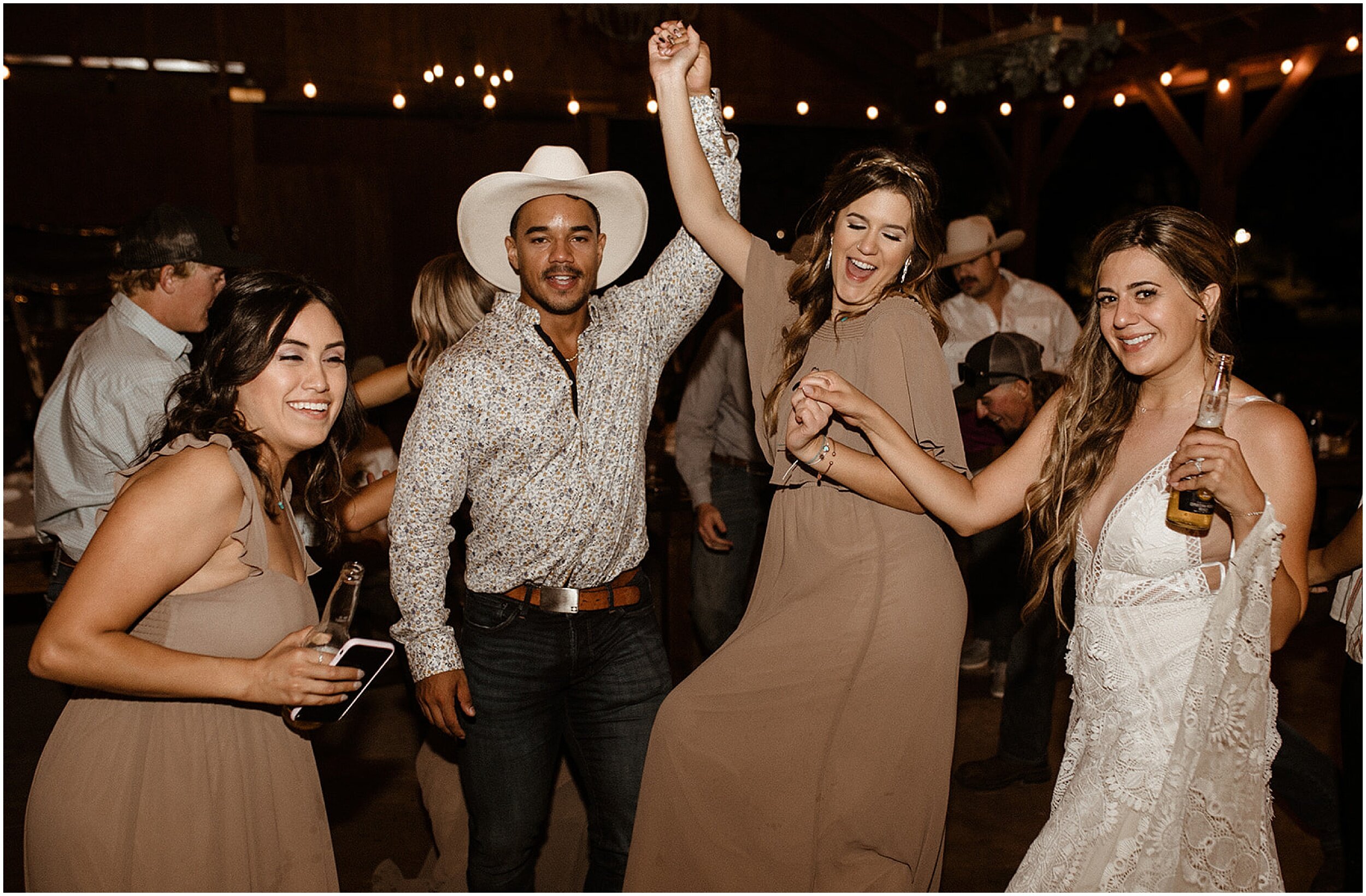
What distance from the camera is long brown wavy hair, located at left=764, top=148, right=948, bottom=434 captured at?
7.17 ft

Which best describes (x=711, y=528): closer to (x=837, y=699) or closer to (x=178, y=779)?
(x=837, y=699)

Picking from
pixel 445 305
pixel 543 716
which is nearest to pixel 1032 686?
pixel 543 716

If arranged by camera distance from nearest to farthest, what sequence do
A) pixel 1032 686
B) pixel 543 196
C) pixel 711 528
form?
pixel 543 196
pixel 1032 686
pixel 711 528

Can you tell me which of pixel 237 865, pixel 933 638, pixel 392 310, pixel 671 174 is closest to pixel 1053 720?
pixel 933 638

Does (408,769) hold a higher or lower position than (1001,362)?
lower

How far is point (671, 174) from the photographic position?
2.42 meters

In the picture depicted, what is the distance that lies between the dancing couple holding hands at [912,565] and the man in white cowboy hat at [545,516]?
0.90 feet

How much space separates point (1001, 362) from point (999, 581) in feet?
3.85

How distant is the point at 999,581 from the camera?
462 centimetres

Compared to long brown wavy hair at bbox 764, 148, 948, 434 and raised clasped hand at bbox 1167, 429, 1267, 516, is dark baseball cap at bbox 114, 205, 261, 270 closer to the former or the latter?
long brown wavy hair at bbox 764, 148, 948, 434

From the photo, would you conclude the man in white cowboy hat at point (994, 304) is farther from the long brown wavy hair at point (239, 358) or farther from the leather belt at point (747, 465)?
the long brown wavy hair at point (239, 358)

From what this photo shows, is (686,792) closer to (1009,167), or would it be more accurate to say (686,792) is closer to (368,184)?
(368,184)

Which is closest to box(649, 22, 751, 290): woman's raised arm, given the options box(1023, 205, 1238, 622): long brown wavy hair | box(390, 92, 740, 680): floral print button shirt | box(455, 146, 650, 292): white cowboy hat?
box(390, 92, 740, 680): floral print button shirt

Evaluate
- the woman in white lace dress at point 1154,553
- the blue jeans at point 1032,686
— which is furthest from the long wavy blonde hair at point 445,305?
the blue jeans at point 1032,686
